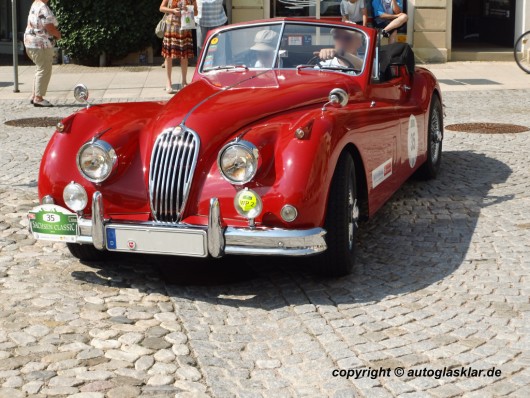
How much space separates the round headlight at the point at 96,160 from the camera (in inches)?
227

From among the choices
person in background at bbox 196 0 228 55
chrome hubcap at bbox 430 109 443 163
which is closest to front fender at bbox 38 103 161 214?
chrome hubcap at bbox 430 109 443 163

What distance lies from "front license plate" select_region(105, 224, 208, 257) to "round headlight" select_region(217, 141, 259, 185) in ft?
1.16

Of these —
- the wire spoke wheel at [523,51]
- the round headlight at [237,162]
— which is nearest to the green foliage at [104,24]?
the wire spoke wheel at [523,51]

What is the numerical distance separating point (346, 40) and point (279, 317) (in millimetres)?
2613

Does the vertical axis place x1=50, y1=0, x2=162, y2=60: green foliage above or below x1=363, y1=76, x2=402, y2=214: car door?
above

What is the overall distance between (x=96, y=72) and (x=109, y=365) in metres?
14.0

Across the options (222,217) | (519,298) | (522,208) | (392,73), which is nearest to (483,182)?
(522,208)

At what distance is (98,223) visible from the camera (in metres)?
5.59

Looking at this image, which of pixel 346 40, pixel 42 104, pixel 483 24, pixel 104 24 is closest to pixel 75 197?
pixel 346 40

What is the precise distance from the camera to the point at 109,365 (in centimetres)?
459

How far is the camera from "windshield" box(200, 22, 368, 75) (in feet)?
23.0

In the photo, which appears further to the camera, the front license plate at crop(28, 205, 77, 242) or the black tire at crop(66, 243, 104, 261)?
the black tire at crop(66, 243, 104, 261)

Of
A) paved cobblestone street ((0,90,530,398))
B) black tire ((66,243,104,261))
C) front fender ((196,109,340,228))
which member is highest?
front fender ((196,109,340,228))

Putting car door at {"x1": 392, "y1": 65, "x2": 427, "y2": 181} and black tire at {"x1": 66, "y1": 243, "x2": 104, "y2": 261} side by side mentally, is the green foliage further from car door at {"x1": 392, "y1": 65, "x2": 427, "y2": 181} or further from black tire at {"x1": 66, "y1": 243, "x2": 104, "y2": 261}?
black tire at {"x1": 66, "y1": 243, "x2": 104, "y2": 261}
